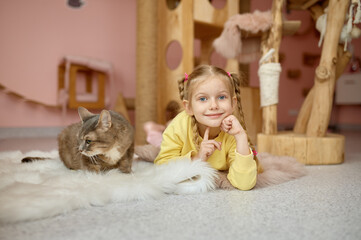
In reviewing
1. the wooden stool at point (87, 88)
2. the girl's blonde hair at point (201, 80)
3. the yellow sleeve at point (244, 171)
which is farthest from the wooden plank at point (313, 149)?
the wooden stool at point (87, 88)

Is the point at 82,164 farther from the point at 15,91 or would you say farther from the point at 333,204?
the point at 15,91

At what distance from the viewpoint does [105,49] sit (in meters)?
3.41

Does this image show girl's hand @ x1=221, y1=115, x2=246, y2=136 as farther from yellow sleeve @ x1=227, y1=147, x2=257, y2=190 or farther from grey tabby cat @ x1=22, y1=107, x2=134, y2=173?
grey tabby cat @ x1=22, y1=107, x2=134, y2=173

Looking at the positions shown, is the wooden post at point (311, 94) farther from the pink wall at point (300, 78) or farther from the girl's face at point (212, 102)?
the pink wall at point (300, 78)

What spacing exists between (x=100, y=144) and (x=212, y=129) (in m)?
0.44

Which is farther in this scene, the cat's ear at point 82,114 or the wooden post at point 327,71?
the wooden post at point 327,71

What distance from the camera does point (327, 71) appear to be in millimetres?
1585

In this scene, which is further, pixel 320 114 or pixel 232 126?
pixel 320 114

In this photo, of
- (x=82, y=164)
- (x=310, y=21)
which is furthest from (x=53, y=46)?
(x=310, y=21)

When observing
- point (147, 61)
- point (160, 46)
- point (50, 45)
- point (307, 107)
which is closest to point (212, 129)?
point (307, 107)

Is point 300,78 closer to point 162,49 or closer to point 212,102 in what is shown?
point 162,49

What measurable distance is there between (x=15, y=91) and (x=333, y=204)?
313 centimetres

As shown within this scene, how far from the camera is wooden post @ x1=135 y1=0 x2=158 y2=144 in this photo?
2.27 meters

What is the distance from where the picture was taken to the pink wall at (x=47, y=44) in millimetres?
2953
